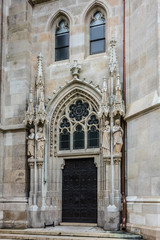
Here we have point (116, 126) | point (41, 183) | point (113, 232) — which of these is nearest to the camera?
point (113, 232)

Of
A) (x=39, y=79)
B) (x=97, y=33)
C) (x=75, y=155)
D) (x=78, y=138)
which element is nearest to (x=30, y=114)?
(x=39, y=79)

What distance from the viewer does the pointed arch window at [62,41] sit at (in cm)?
1466

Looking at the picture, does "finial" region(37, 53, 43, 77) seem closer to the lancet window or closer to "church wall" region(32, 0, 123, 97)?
"church wall" region(32, 0, 123, 97)

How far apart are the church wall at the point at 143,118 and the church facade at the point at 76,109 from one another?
4 centimetres

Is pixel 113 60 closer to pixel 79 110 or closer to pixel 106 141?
pixel 79 110

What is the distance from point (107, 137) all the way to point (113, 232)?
294 centimetres

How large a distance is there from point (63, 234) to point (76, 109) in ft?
14.4

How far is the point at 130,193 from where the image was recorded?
1218cm

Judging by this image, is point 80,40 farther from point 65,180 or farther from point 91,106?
point 65,180

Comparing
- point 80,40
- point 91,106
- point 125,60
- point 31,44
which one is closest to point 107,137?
point 91,106

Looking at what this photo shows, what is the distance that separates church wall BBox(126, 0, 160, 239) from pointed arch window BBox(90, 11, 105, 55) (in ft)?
3.84

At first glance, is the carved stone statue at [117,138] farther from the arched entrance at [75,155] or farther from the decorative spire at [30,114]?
the decorative spire at [30,114]

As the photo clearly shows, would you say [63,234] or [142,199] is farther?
[63,234]

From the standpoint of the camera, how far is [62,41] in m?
14.8
